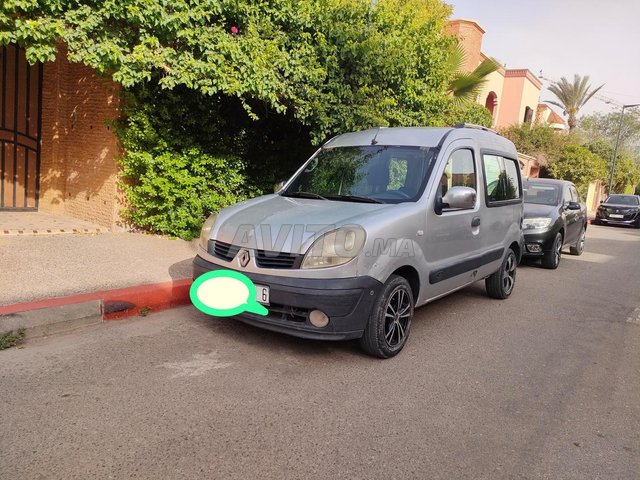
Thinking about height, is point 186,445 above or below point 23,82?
below

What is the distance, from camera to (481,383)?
379cm

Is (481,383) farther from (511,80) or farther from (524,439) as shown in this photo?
(511,80)

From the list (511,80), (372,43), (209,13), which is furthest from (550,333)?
(511,80)

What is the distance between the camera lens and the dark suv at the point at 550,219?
8.82 meters

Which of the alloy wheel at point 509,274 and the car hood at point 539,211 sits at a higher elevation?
the car hood at point 539,211

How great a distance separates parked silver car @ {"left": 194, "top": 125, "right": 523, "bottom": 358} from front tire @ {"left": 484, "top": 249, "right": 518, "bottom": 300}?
414mm

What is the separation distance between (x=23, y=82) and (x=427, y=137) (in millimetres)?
7106

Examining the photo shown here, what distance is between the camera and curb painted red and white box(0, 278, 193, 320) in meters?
4.48

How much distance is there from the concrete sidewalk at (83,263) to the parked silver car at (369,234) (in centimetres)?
157

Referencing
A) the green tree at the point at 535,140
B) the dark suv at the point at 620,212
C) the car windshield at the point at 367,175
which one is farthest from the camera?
the green tree at the point at 535,140

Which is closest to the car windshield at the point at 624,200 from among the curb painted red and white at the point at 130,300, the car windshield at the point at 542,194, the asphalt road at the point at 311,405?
the car windshield at the point at 542,194

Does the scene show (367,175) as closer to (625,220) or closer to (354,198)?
(354,198)

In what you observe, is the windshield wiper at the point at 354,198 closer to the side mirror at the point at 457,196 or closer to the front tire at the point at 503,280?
the side mirror at the point at 457,196

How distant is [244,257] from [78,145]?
576 cm
